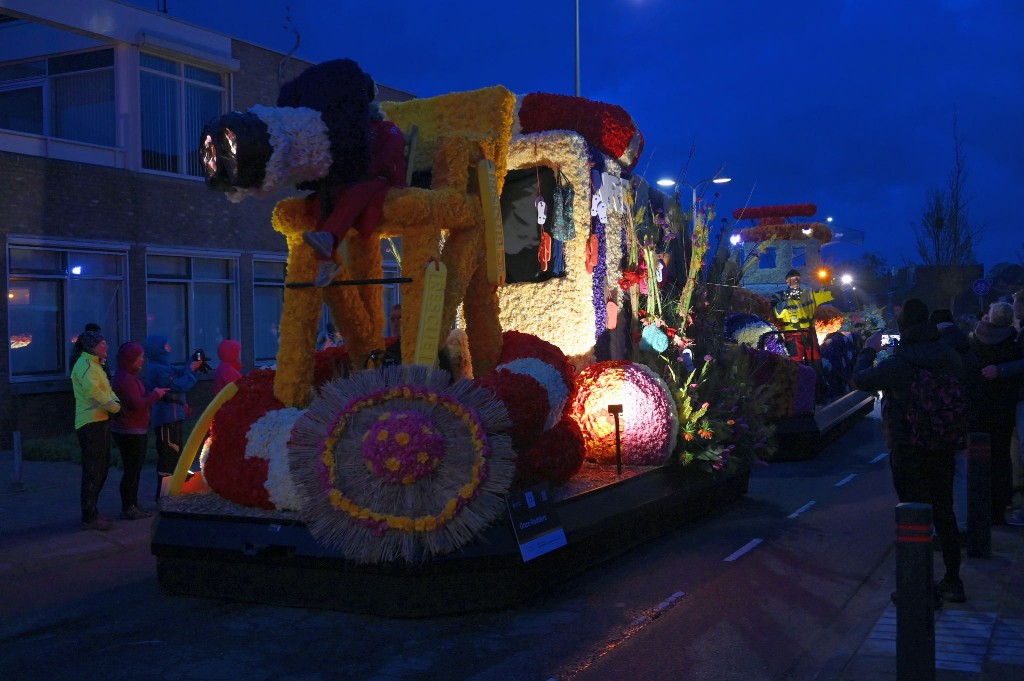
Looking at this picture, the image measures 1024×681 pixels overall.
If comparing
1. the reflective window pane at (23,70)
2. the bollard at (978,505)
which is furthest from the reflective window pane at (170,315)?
the bollard at (978,505)

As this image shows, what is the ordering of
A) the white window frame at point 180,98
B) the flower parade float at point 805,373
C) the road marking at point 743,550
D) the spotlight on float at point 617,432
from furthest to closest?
the white window frame at point 180,98 → the flower parade float at point 805,373 → the spotlight on float at point 617,432 → the road marking at point 743,550

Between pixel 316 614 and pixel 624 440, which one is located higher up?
pixel 624 440

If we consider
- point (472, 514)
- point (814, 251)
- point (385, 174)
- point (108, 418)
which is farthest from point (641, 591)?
point (814, 251)

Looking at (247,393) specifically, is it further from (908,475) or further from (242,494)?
(908,475)

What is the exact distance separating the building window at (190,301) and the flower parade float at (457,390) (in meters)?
10.4

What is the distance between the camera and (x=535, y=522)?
5.90 metres

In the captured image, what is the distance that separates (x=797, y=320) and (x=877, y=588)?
10.3 meters

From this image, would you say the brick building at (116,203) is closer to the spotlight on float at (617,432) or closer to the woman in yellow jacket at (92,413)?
the woman in yellow jacket at (92,413)

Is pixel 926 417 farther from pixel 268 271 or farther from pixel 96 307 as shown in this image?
pixel 268 271

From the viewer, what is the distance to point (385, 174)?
689 cm

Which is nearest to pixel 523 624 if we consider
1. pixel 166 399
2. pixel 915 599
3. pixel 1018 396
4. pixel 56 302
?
pixel 915 599

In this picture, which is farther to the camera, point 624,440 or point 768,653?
point 624,440

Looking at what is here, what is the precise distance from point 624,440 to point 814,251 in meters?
25.4

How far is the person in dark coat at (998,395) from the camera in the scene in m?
8.09
